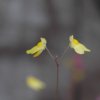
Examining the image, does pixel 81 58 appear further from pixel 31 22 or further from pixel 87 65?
pixel 31 22

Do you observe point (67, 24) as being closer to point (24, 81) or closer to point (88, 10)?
point (88, 10)

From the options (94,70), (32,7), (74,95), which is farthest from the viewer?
(32,7)

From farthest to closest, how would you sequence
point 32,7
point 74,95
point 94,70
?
point 32,7, point 94,70, point 74,95

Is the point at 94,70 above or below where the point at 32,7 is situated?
below

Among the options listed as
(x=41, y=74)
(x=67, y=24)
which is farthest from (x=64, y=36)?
A: (x=41, y=74)

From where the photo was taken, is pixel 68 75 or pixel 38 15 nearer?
Answer: pixel 68 75

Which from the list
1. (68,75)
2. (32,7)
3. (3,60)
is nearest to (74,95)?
(68,75)
